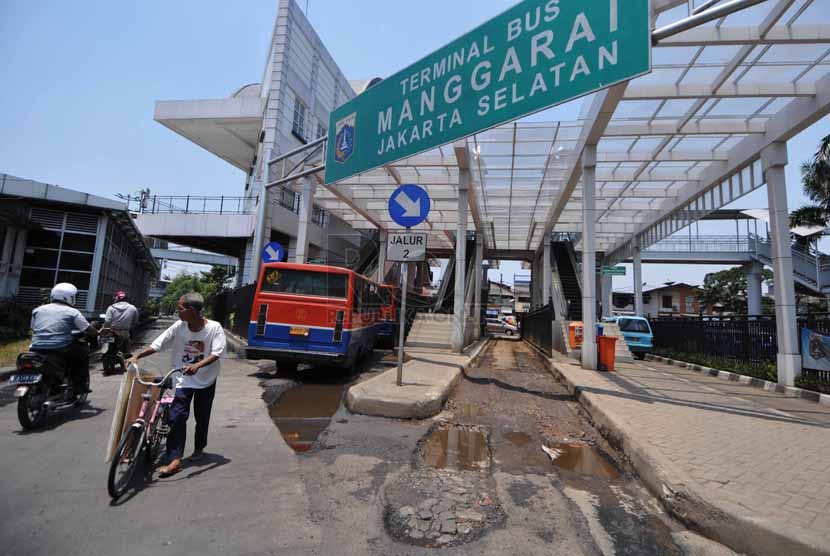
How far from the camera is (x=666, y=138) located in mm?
11422

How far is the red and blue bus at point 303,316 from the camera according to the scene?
8.29m

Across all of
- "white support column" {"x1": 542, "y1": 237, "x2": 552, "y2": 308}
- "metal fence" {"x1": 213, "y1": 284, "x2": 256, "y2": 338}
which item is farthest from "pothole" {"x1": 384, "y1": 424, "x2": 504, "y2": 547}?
"white support column" {"x1": 542, "y1": 237, "x2": 552, "y2": 308}

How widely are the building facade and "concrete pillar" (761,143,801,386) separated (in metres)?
19.4

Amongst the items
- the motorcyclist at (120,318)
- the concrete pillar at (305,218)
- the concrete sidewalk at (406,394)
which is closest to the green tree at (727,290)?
the concrete pillar at (305,218)

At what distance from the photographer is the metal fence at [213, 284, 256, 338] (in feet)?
41.4

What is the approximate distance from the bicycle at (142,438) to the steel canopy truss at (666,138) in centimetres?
904

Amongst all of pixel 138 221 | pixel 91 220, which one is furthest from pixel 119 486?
pixel 138 221

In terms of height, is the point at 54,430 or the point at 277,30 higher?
the point at 277,30

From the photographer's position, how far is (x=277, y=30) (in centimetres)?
1983

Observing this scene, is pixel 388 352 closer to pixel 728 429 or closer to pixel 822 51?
pixel 728 429

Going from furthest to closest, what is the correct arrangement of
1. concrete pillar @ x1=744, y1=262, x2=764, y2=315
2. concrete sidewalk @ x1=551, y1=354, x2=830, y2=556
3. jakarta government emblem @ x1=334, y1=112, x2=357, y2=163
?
1. concrete pillar @ x1=744, y1=262, x2=764, y2=315
2. jakarta government emblem @ x1=334, y1=112, x2=357, y2=163
3. concrete sidewalk @ x1=551, y1=354, x2=830, y2=556

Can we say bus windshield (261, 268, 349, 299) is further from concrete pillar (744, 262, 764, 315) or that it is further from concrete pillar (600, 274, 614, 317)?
concrete pillar (744, 262, 764, 315)

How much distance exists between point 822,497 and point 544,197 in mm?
15199

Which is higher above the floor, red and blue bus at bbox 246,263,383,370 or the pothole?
red and blue bus at bbox 246,263,383,370
